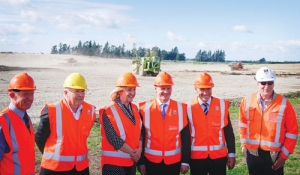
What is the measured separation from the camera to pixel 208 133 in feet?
12.3

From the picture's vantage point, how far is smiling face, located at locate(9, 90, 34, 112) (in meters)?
3.00

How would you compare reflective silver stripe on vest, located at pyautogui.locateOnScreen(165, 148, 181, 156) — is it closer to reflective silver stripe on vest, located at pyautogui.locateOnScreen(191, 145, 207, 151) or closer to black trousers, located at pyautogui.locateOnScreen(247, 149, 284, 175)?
reflective silver stripe on vest, located at pyautogui.locateOnScreen(191, 145, 207, 151)

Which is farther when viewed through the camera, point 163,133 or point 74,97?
point 163,133

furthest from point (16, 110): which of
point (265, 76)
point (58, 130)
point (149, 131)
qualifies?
point (265, 76)

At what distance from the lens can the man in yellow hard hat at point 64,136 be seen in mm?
3156

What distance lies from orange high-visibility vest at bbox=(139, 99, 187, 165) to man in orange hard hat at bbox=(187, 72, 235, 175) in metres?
0.25

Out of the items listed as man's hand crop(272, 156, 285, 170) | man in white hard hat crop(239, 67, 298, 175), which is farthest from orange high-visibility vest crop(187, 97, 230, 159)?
man's hand crop(272, 156, 285, 170)

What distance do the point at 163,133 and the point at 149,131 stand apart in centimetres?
20

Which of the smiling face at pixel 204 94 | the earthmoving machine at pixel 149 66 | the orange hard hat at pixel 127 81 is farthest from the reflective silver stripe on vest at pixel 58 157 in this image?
the earthmoving machine at pixel 149 66

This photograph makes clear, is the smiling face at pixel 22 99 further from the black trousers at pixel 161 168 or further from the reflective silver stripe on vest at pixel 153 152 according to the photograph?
the black trousers at pixel 161 168

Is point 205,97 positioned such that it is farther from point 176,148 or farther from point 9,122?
point 9,122

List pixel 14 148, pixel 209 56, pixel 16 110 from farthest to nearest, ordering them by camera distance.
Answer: pixel 209 56
pixel 16 110
pixel 14 148

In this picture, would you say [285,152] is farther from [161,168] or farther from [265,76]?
[161,168]

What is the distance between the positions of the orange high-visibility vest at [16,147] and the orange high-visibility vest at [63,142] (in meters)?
0.23
